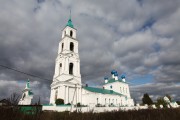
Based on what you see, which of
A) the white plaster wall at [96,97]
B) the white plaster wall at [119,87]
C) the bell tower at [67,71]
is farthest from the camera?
the white plaster wall at [119,87]

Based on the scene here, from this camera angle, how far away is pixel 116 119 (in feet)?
25.9

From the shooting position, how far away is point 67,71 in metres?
39.0

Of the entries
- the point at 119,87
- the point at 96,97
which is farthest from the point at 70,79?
the point at 119,87

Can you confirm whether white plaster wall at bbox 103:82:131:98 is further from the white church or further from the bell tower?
the bell tower

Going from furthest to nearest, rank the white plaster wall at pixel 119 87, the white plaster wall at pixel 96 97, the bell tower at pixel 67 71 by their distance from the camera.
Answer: the white plaster wall at pixel 119 87, the white plaster wall at pixel 96 97, the bell tower at pixel 67 71

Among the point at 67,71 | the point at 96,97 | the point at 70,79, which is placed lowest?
the point at 96,97

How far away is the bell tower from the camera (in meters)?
36.3

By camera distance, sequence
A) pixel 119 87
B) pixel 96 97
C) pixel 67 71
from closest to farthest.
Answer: pixel 67 71 → pixel 96 97 → pixel 119 87

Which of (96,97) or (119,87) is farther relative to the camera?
(119,87)

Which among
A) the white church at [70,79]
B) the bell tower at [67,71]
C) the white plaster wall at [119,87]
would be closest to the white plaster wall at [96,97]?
the white church at [70,79]

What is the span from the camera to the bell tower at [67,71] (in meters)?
36.3

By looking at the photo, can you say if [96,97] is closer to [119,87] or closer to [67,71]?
[67,71]

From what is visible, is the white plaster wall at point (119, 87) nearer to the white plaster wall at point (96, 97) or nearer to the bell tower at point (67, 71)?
the white plaster wall at point (96, 97)

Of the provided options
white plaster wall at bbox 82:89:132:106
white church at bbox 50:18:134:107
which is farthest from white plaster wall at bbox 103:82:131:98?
white church at bbox 50:18:134:107
